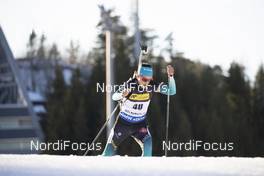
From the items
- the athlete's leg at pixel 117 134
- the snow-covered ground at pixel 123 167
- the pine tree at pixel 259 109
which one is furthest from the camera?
the pine tree at pixel 259 109

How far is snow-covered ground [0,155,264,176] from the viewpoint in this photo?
2.10 metres

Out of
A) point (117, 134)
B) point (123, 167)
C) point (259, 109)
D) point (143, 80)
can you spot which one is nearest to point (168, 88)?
point (143, 80)

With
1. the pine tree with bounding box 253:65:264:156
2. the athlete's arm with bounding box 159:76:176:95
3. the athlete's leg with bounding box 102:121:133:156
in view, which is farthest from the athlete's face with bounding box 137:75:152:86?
the pine tree with bounding box 253:65:264:156

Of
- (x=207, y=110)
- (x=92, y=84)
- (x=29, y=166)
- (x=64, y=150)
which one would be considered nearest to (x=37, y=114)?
(x=92, y=84)

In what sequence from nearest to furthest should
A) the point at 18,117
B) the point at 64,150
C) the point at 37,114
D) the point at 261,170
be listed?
1. the point at 261,170
2. the point at 64,150
3. the point at 18,117
4. the point at 37,114

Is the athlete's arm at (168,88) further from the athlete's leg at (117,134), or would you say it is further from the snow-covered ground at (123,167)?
the snow-covered ground at (123,167)

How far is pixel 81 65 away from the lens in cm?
855

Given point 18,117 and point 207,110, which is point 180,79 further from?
point 18,117

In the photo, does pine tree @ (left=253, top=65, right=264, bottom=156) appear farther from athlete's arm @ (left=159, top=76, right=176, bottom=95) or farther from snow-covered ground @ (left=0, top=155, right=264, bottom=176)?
snow-covered ground @ (left=0, top=155, right=264, bottom=176)

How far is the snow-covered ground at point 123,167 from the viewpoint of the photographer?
2100 mm

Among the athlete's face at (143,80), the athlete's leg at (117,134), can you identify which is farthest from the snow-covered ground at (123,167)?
the athlete's face at (143,80)

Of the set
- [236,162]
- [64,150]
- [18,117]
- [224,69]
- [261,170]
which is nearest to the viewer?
[261,170]

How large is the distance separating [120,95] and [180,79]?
4.19 metres

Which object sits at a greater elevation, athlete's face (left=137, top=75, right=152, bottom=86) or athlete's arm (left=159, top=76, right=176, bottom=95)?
athlete's face (left=137, top=75, right=152, bottom=86)
